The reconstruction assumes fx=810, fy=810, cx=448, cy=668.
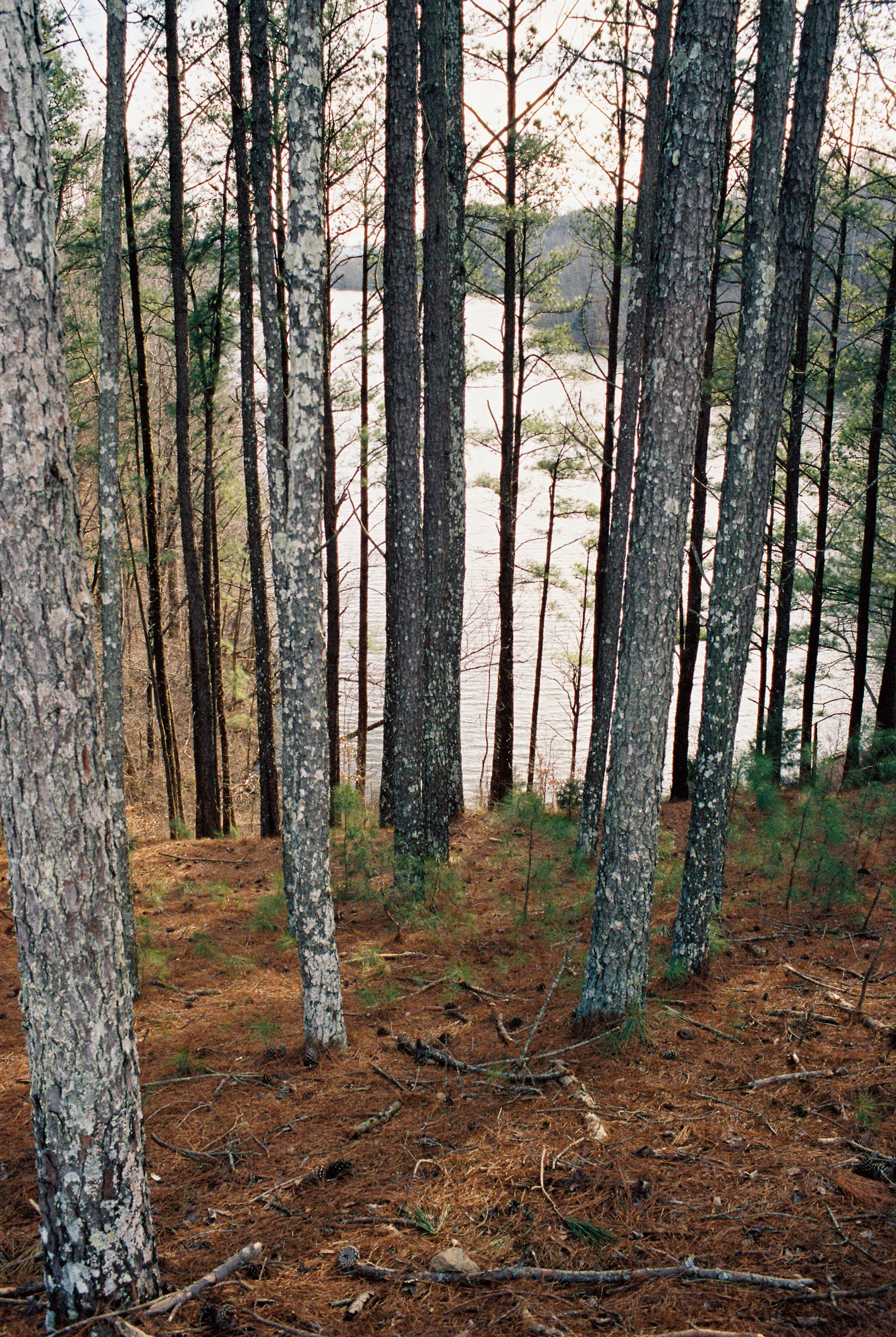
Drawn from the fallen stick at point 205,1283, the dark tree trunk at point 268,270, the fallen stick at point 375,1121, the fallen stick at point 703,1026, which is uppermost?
the dark tree trunk at point 268,270

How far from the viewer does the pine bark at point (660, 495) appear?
149 inches

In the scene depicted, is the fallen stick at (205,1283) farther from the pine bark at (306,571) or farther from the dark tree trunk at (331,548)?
the dark tree trunk at (331,548)

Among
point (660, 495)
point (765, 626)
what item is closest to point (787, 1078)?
point (660, 495)

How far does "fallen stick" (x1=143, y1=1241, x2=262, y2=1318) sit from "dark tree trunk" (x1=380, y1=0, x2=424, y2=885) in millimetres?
4638

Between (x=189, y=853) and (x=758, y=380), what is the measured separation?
26.2 feet

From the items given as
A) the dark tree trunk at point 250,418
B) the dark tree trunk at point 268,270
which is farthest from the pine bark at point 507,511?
the dark tree trunk at point 268,270

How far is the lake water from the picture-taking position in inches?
532

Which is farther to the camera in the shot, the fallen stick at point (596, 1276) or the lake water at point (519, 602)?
the lake water at point (519, 602)

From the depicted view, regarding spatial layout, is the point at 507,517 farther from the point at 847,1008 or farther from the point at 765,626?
the point at 847,1008

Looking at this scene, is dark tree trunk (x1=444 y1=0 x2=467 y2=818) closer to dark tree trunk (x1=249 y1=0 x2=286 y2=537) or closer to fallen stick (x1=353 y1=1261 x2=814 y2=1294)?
dark tree trunk (x1=249 y1=0 x2=286 y2=537)

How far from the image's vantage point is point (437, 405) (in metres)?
7.36

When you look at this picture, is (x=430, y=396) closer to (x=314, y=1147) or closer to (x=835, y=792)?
(x=314, y=1147)

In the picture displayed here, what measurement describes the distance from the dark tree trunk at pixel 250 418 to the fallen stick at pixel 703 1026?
21.0ft

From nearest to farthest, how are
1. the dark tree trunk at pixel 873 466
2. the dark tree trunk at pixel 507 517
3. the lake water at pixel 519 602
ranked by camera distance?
the dark tree trunk at pixel 873 466, the dark tree trunk at pixel 507 517, the lake water at pixel 519 602
